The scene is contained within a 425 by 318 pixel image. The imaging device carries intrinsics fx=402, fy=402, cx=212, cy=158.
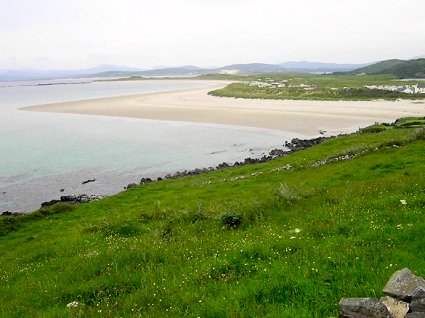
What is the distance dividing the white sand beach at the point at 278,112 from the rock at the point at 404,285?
6098cm

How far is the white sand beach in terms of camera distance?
76.5m

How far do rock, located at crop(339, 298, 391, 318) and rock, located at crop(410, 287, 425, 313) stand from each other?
1.24ft

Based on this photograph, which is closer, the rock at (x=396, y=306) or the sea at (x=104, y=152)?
the rock at (x=396, y=306)

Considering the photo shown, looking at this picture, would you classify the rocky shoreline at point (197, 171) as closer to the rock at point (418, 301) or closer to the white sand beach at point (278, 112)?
the white sand beach at point (278, 112)

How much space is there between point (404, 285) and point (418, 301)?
50 centimetres

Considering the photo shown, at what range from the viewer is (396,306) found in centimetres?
572

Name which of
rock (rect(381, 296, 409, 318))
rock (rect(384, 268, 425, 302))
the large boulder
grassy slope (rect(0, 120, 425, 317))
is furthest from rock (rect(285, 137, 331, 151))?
the large boulder

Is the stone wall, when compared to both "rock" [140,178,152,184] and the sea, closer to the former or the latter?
the sea

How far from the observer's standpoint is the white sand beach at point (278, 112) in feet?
251

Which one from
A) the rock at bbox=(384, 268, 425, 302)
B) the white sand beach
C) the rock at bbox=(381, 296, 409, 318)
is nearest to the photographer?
the rock at bbox=(381, 296, 409, 318)

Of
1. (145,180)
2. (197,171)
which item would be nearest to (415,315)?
(145,180)

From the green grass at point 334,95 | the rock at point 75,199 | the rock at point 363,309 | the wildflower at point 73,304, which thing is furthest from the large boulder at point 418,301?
the green grass at point 334,95

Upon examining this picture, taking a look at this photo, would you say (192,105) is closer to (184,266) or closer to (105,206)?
(105,206)

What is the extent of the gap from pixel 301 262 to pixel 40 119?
100 m
